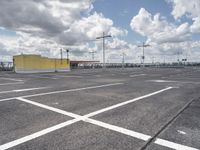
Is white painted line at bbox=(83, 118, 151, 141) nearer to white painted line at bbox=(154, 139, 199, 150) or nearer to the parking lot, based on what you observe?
the parking lot

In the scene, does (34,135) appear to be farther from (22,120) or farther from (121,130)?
(121,130)

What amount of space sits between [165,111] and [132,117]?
1327mm

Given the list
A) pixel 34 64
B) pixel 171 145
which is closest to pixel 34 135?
pixel 171 145

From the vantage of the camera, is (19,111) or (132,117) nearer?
(132,117)

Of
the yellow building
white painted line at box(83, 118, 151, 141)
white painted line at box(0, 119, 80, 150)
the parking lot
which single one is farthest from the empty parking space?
the yellow building

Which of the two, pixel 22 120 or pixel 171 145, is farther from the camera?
pixel 22 120

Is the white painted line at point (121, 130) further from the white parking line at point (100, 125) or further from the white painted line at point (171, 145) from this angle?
the white painted line at point (171, 145)

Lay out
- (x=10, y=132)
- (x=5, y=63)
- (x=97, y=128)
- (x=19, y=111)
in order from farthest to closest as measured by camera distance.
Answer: (x=5, y=63) < (x=19, y=111) < (x=97, y=128) < (x=10, y=132)

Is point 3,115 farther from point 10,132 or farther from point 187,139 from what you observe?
point 187,139

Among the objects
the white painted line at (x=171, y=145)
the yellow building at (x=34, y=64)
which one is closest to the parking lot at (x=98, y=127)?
the white painted line at (x=171, y=145)

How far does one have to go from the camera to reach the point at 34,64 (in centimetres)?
3719

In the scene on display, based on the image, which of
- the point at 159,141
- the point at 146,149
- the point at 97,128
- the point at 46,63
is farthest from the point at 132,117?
the point at 46,63

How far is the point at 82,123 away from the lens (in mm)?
4648

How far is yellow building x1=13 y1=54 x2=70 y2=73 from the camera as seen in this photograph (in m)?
35.3
